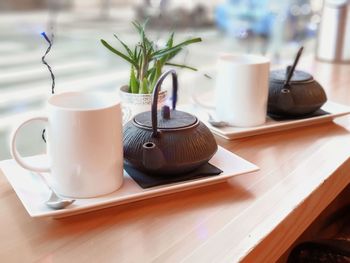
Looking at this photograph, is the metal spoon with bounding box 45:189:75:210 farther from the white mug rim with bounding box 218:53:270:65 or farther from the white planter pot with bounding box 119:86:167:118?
the white mug rim with bounding box 218:53:270:65

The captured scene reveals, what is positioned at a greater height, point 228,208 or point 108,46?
point 108,46

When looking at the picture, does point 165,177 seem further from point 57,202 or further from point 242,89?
point 242,89

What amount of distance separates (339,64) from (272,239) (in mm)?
1274

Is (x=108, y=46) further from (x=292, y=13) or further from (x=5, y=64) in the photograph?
(x=5, y=64)

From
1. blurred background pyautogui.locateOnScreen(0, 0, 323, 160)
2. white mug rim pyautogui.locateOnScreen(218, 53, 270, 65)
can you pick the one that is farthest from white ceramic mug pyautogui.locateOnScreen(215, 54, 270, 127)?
blurred background pyautogui.locateOnScreen(0, 0, 323, 160)

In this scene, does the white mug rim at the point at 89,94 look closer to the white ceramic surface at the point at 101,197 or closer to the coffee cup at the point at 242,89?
the white ceramic surface at the point at 101,197

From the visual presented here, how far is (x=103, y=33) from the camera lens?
1805mm

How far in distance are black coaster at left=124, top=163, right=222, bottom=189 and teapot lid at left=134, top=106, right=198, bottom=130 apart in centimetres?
7

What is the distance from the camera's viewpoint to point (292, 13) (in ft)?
11.9

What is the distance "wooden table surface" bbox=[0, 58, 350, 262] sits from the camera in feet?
1.67

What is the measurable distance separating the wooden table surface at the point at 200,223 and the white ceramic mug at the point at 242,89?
0.11 metres

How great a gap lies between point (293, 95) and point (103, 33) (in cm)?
110

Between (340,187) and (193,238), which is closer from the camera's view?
(193,238)

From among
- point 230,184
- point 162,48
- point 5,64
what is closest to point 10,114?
point 5,64
